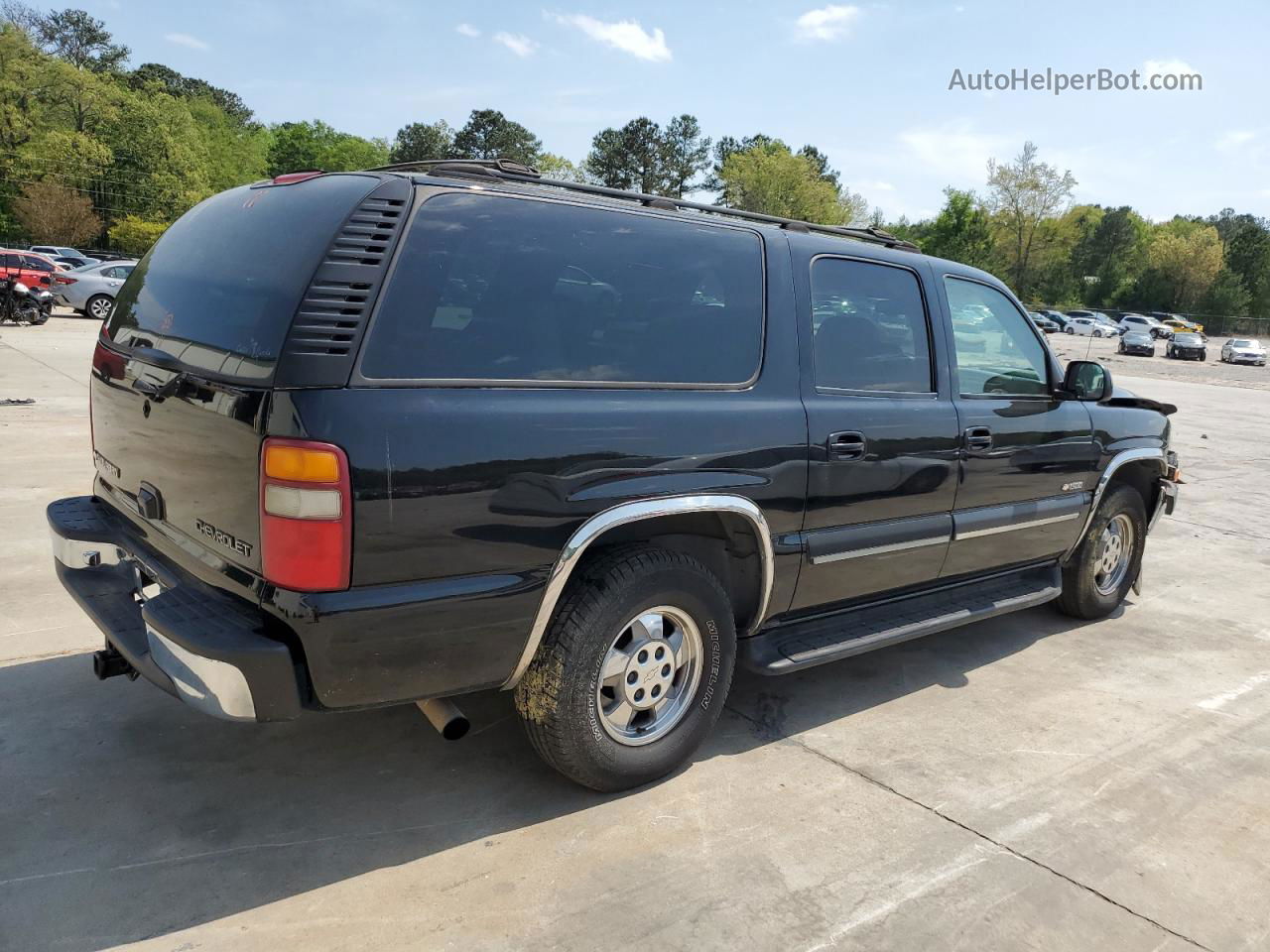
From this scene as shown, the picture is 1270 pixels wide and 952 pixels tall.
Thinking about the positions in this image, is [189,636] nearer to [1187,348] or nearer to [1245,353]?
[1187,348]

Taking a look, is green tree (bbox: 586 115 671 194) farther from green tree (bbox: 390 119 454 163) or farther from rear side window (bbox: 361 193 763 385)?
rear side window (bbox: 361 193 763 385)

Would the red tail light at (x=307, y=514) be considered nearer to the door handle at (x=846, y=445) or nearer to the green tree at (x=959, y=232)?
the door handle at (x=846, y=445)

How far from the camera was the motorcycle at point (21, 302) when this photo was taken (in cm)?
1947

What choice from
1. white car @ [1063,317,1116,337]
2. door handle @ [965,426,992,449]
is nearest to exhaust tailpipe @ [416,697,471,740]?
door handle @ [965,426,992,449]

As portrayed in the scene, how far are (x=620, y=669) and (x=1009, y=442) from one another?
2.28 m

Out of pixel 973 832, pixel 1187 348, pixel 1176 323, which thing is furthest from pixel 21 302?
pixel 1176 323

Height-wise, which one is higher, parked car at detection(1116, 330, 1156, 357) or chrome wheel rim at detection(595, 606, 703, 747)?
parked car at detection(1116, 330, 1156, 357)

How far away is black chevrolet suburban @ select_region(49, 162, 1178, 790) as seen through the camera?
2.37 metres

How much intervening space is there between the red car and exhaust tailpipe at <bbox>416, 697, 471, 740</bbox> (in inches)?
973

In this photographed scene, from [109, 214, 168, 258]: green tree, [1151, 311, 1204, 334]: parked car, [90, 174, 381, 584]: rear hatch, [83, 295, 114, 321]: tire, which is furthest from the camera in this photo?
[1151, 311, 1204, 334]: parked car

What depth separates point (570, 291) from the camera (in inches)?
112

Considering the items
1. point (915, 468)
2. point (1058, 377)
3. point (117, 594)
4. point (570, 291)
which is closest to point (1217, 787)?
point (915, 468)

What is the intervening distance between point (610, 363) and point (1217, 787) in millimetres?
2827

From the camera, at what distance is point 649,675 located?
10.2ft
